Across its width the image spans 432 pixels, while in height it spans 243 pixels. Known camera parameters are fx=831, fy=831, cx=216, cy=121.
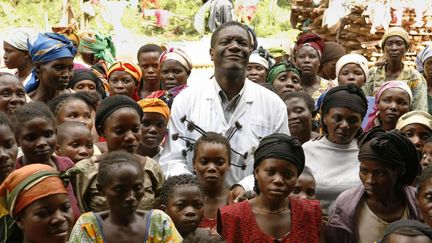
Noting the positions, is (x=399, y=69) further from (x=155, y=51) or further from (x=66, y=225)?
(x=66, y=225)

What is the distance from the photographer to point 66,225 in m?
4.49

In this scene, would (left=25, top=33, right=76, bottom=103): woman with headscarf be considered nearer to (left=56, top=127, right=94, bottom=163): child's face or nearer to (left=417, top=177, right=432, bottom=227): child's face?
(left=56, top=127, right=94, bottom=163): child's face

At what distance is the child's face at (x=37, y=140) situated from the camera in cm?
548

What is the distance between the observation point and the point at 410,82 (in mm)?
8703

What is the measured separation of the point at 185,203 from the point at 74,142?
4.04ft

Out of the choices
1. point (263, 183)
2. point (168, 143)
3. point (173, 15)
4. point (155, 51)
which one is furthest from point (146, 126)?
point (173, 15)

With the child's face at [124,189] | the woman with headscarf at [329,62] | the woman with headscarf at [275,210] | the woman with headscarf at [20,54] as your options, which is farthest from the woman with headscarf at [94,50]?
the child's face at [124,189]

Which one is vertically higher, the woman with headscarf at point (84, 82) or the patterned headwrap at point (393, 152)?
the patterned headwrap at point (393, 152)

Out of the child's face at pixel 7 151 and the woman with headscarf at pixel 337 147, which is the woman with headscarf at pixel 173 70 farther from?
the child's face at pixel 7 151

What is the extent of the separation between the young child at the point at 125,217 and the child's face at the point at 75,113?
6.08 feet

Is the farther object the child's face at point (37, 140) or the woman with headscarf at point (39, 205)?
the child's face at point (37, 140)

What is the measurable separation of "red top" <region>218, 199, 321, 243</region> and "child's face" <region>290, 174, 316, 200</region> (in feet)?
1.44

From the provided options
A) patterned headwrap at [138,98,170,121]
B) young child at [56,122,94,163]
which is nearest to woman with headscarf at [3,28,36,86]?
patterned headwrap at [138,98,170,121]

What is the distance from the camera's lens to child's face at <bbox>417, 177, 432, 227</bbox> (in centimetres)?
507
